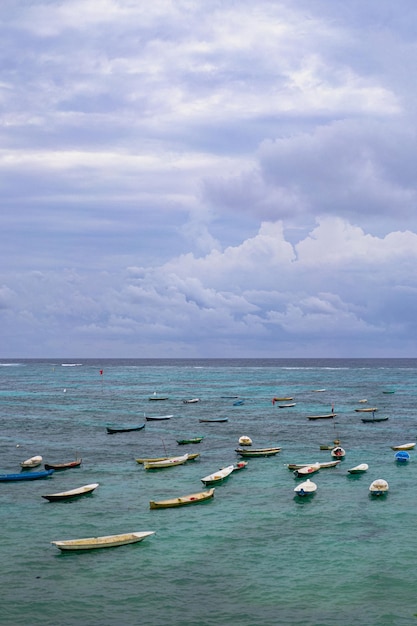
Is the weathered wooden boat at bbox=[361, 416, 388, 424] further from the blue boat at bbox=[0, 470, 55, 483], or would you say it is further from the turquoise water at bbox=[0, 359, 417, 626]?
the blue boat at bbox=[0, 470, 55, 483]

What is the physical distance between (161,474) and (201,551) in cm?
2415

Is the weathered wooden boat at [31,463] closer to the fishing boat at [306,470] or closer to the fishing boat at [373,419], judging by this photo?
the fishing boat at [306,470]

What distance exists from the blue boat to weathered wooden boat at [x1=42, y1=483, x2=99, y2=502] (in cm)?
699

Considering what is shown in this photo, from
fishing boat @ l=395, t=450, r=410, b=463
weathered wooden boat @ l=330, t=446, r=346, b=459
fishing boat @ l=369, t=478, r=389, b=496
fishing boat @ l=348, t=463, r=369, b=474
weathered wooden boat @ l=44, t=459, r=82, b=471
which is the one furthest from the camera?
weathered wooden boat @ l=330, t=446, r=346, b=459

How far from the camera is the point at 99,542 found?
41719 mm

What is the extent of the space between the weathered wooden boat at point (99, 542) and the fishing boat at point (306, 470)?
24246 millimetres

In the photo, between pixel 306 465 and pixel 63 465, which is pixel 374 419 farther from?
pixel 63 465

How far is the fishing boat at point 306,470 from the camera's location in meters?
63.3

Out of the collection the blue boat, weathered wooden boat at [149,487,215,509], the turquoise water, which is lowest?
the turquoise water

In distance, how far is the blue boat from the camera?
6219cm

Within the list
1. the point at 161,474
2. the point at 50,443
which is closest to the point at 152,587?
the point at 161,474

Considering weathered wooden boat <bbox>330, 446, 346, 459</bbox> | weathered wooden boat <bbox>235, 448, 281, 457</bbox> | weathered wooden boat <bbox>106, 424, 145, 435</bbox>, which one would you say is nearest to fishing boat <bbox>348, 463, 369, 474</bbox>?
weathered wooden boat <bbox>330, 446, 346, 459</bbox>

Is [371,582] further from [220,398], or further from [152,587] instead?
[220,398]

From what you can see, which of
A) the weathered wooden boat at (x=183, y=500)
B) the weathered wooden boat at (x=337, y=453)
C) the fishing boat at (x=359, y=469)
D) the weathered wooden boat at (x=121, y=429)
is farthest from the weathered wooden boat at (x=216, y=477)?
the weathered wooden boat at (x=121, y=429)
